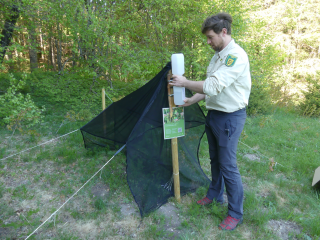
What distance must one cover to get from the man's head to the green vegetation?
1.66m

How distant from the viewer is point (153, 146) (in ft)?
7.83

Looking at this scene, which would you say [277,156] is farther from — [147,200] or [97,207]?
[97,207]

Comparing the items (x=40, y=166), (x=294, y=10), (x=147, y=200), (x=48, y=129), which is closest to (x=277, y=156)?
(x=147, y=200)

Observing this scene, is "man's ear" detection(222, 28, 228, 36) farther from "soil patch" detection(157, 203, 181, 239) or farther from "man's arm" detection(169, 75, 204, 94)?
"soil patch" detection(157, 203, 181, 239)

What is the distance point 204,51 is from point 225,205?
123 inches

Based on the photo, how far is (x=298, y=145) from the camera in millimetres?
4578

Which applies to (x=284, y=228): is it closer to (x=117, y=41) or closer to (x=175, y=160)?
(x=175, y=160)

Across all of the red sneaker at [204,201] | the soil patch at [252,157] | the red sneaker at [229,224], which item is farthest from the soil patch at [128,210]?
the soil patch at [252,157]

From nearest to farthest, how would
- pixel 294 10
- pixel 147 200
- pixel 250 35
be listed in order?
pixel 147 200 → pixel 250 35 → pixel 294 10

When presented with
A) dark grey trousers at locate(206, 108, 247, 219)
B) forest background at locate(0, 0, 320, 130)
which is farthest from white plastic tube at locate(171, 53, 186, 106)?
forest background at locate(0, 0, 320, 130)

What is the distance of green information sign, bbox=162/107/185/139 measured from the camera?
2314mm

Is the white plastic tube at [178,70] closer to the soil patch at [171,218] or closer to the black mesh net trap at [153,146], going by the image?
the black mesh net trap at [153,146]

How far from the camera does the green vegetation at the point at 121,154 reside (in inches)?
90.0

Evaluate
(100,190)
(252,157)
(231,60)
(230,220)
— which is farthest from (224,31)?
(252,157)
